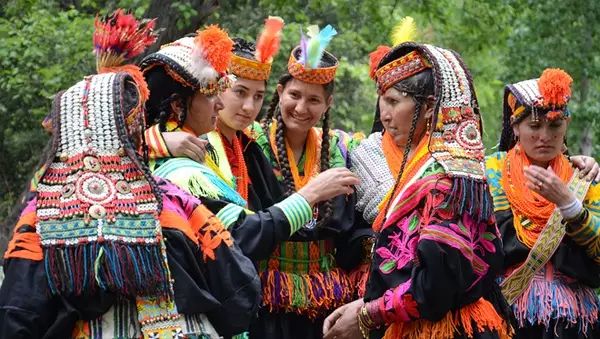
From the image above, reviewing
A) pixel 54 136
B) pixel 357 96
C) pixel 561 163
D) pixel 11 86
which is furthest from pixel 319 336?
pixel 357 96

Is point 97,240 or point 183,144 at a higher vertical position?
point 183,144

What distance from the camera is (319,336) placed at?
5.82 m

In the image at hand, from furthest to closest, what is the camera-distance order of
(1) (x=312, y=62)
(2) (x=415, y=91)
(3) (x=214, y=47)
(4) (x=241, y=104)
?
(1) (x=312, y=62) → (4) (x=241, y=104) → (2) (x=415, y=91) → (3) (x=214, y=47)

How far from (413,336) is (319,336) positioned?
113cm

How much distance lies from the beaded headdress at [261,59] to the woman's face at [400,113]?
0.85m

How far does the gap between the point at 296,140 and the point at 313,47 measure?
Answer: 0.50 meters

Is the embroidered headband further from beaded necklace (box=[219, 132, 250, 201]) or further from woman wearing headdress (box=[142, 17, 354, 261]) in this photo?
beaded necklace (box=[219, 132, 250, 201])

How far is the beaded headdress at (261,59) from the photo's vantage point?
5734 millimetres

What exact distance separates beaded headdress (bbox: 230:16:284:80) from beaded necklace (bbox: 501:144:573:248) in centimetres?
150

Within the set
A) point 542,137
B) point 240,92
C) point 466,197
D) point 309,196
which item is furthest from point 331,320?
point 542,137

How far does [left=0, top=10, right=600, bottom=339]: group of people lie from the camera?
11.9 ft

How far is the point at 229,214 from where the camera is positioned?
15.6 feet

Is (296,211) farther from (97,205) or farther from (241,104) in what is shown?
(97,205)

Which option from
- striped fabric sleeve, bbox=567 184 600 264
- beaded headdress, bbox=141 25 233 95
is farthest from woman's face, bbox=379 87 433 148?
striped fabric sleeve, bbox=567 184 600 264
